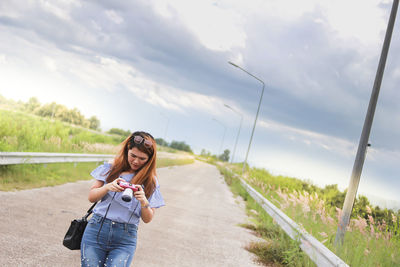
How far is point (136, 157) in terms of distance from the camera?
3627 millimetres

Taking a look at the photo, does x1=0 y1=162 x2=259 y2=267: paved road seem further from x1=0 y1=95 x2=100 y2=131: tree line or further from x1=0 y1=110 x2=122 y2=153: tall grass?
x1=0 y1=95 x2=100 y2=131: tree line

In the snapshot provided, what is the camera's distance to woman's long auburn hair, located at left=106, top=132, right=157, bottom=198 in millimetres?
3631

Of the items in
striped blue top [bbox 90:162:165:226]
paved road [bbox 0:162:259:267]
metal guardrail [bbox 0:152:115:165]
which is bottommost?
paved road [bbox 0:162:259:267]

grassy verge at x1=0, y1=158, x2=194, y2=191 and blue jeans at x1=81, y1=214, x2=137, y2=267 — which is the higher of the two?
blue jeans at x1=81, y1=214, x2=137, y2=267

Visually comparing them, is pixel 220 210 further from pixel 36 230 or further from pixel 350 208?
pixel 36 230

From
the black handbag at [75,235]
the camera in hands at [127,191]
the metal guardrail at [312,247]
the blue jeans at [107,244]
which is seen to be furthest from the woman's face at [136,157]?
the metal guardrail at [312,247]

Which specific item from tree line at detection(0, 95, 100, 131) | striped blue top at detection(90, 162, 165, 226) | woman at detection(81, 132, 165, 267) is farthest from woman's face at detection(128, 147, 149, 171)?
tree line at detection(0, 95, 100, 131)

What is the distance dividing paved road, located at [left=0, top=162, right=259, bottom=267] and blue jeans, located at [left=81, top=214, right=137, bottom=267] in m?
1.71

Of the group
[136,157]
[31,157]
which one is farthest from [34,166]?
[136,157]

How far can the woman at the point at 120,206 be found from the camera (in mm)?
3309

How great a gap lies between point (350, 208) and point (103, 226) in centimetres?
606

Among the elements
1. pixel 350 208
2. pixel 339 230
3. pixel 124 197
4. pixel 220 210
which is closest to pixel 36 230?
pixel 124 197

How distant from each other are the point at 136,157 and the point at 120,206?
1.50ft

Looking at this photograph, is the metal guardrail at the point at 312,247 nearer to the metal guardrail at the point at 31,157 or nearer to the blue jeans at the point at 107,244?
the blue jeans at the point at 107,244
